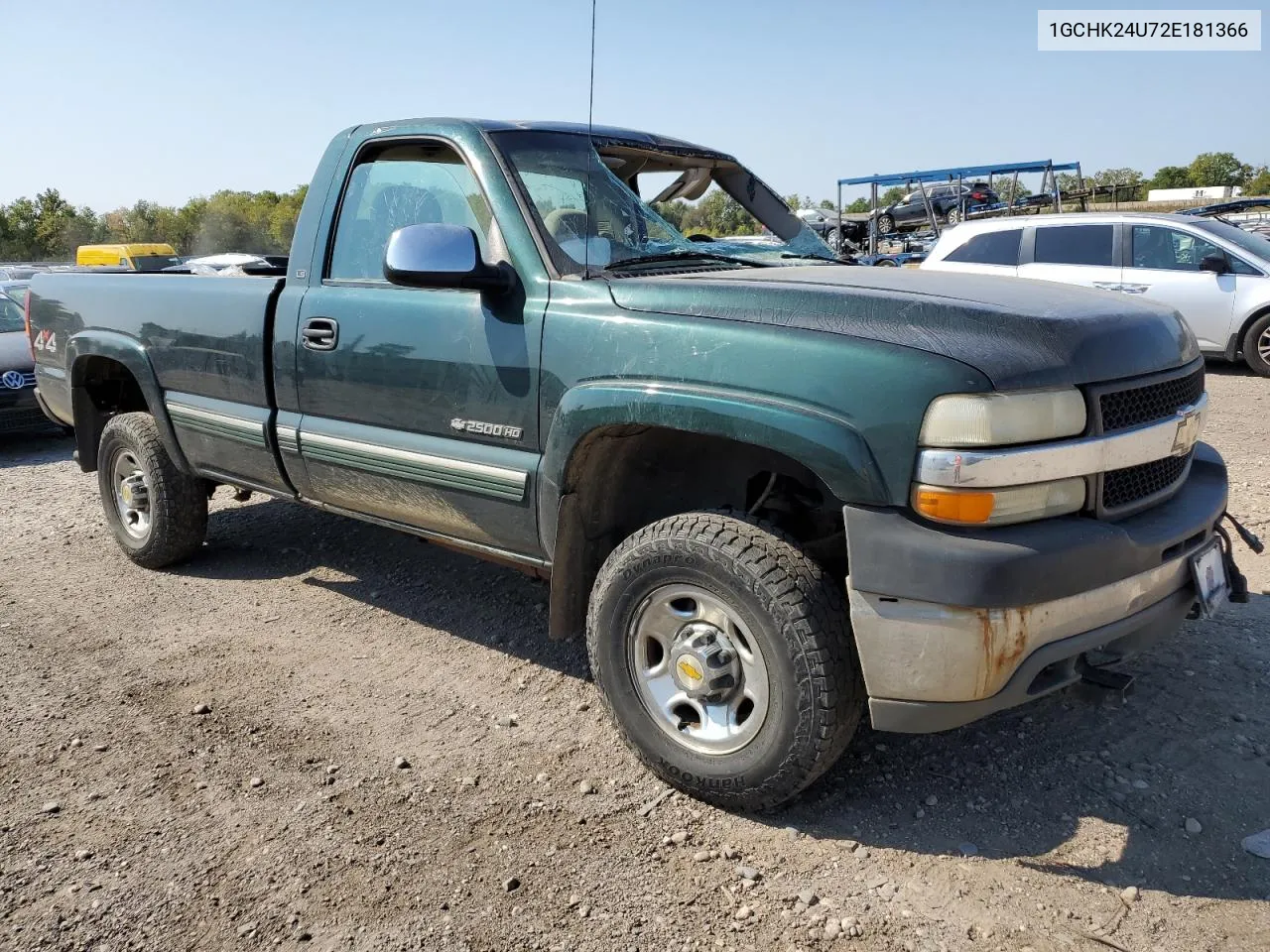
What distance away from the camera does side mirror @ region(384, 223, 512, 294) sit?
2977mm

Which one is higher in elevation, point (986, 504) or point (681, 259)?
point (681, 259)

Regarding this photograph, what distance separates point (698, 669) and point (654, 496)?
0.71 meters

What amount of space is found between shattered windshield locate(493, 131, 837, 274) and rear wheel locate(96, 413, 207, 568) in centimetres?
248

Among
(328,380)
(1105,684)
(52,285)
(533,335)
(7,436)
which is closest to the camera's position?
(1105,684)

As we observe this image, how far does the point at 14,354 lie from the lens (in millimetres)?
8953

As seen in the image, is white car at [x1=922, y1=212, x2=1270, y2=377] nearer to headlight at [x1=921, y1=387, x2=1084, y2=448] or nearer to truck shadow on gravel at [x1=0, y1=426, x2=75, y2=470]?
headlight at [x1=921, y1=387, x2=1084, y2=448]

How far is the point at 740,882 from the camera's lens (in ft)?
8.25

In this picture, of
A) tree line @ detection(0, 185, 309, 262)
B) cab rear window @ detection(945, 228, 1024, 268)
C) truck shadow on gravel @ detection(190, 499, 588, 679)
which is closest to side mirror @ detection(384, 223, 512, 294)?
truck shadow on gravel @ detection(190, 499, 588, 679)

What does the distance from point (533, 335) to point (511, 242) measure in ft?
1.17

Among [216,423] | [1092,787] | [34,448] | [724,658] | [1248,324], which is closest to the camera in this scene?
[724,658]

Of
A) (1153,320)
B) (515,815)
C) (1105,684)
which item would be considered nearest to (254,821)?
(515,815)

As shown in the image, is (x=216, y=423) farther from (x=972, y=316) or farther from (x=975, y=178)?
(x=975, y=178)

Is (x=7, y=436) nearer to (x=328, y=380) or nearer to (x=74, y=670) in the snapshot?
(x=74, y=670)

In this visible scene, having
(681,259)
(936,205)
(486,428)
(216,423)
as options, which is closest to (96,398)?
(216,423)
